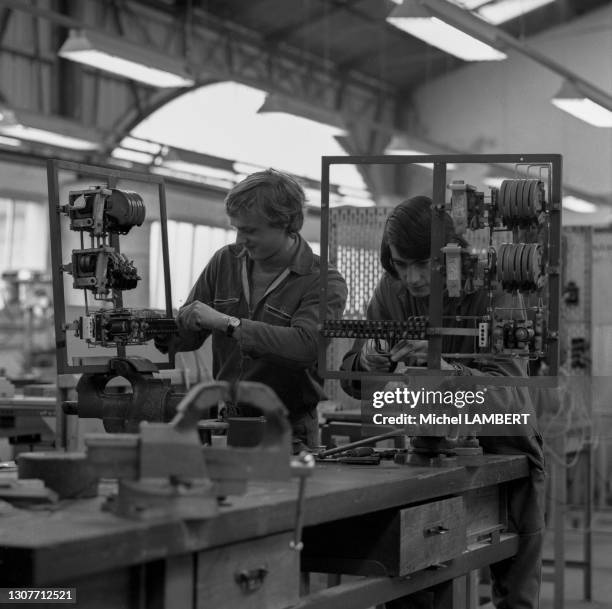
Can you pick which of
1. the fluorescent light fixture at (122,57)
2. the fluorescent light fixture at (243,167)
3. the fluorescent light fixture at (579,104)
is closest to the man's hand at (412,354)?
the fluorescent light fixture at (122,57)

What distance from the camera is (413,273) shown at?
8.18ft

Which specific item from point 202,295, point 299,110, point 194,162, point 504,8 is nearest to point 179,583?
point 202,295

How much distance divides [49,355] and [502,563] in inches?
268

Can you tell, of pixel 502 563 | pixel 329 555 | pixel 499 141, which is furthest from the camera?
pixel 499 141

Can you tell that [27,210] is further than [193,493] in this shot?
Yes

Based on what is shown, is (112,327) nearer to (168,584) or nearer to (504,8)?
(168,584)

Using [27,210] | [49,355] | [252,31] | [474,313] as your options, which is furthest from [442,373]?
[252,31]

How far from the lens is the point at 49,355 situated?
8914 millimetres

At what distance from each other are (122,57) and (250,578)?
172 inches

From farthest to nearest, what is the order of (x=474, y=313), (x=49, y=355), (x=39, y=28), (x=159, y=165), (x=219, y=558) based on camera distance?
1. (x=39, y=28)
2. (x=49, y=355)
3. (x=159, y=165)
4. (x=474, y=313)
5. (x=219, y=558)

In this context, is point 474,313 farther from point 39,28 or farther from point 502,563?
point 39,28

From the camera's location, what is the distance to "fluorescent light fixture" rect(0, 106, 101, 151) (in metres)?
6.67

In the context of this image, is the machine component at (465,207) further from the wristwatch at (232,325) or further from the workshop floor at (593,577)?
the workshop floor at (593,577)

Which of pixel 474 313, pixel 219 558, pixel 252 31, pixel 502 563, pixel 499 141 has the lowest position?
pixel 502 563
